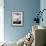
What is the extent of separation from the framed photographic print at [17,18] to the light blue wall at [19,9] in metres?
0.16

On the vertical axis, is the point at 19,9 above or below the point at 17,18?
above

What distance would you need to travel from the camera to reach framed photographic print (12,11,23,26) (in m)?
5.66

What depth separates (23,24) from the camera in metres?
5.68

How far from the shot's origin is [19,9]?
18.5 feet

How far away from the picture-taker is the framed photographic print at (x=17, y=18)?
5.66 m

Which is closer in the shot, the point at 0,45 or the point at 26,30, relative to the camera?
the point at 0,45

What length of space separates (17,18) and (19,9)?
38cm

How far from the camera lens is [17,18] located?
18.6 feet

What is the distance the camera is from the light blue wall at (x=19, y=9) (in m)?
5.62

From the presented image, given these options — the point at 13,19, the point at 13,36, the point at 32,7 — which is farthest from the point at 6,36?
the point at 32,7

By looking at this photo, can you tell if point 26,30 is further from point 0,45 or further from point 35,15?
point 0,45

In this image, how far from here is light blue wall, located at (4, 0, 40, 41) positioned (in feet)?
18.5

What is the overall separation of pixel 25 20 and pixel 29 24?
0.23 metres

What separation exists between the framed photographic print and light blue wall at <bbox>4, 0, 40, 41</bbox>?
163mm
